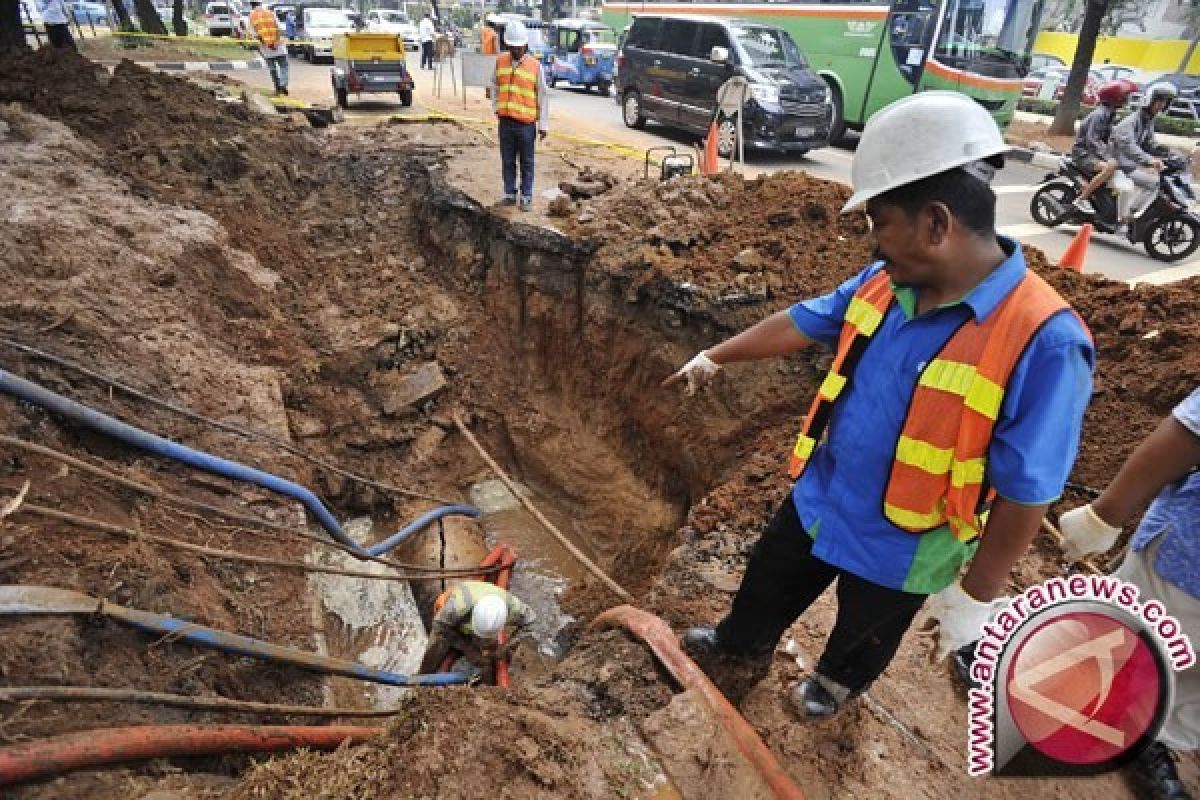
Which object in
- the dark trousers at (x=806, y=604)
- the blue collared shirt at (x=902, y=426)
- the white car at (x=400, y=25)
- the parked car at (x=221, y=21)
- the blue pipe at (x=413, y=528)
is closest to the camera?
the blue collared shirt at (x=902, y=426)

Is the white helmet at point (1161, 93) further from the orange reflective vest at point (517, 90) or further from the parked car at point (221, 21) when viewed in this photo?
the parked car at point (221, 21)

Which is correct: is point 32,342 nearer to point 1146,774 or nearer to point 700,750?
point 700,750

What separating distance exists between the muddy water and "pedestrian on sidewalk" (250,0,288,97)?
34.1 ft

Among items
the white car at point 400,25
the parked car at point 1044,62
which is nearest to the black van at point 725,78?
the white car at point 400,25

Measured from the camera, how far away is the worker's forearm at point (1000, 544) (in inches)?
61.0

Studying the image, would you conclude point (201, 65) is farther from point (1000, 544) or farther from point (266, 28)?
point (1000, 544)

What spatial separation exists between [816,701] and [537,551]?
12.4 ft

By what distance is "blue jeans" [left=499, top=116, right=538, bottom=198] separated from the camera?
6.62 meters

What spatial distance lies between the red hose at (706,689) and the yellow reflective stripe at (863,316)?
1359 mm

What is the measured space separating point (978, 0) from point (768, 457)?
11.5 m

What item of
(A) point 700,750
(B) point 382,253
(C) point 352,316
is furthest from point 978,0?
(A) point 700,750

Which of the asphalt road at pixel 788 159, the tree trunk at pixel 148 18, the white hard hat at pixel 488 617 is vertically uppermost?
the tree trunk at pixel 148 18

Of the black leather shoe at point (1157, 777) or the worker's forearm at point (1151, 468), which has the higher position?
the worker's forearm at point (1151, 468)

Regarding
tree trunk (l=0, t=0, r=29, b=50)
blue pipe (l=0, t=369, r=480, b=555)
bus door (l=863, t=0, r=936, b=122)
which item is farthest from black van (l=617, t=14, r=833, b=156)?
tree trunk (l=0, t=0, r=29, b=50)
